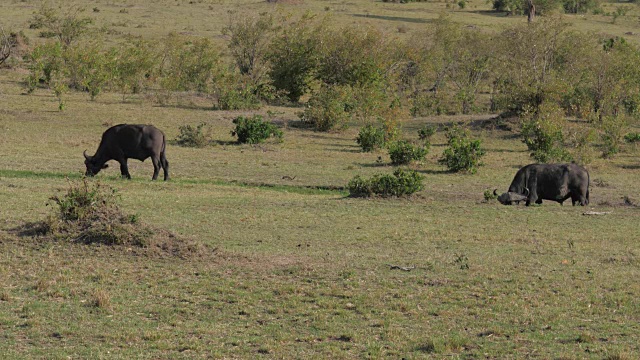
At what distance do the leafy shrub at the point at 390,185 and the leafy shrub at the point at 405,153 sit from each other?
5497 millimetres

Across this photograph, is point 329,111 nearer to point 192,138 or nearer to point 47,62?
point 192,138

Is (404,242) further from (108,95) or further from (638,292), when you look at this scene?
(108,95)

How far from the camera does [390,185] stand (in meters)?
18.8

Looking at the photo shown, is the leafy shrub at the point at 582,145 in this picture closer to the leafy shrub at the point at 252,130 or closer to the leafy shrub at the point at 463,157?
the leafy shrub at the point at 463,157

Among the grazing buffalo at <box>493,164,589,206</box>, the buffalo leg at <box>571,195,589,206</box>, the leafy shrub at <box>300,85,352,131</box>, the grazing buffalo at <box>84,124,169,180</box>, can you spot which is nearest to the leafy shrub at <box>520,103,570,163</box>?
the buffalo leg at <box>571,195,589,206</box>

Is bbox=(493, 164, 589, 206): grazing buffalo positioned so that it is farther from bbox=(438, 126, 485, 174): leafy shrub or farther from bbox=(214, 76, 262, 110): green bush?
bbox=(214, 76, 262, 110): green bush

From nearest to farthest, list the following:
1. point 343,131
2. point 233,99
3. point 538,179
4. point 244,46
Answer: point 538,179 < point 343,131 < point 233,99 < point 244,46

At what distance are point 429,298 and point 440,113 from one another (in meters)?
26.0

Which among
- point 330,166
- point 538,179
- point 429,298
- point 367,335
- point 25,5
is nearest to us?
point 367,335

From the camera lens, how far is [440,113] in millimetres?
35969

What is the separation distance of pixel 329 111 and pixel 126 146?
12.1 metres

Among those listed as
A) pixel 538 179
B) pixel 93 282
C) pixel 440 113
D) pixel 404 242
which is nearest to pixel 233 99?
pixel 440 113

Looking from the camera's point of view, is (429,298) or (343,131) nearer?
(429,298)

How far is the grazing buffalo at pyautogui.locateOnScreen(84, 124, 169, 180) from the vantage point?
1977cm
